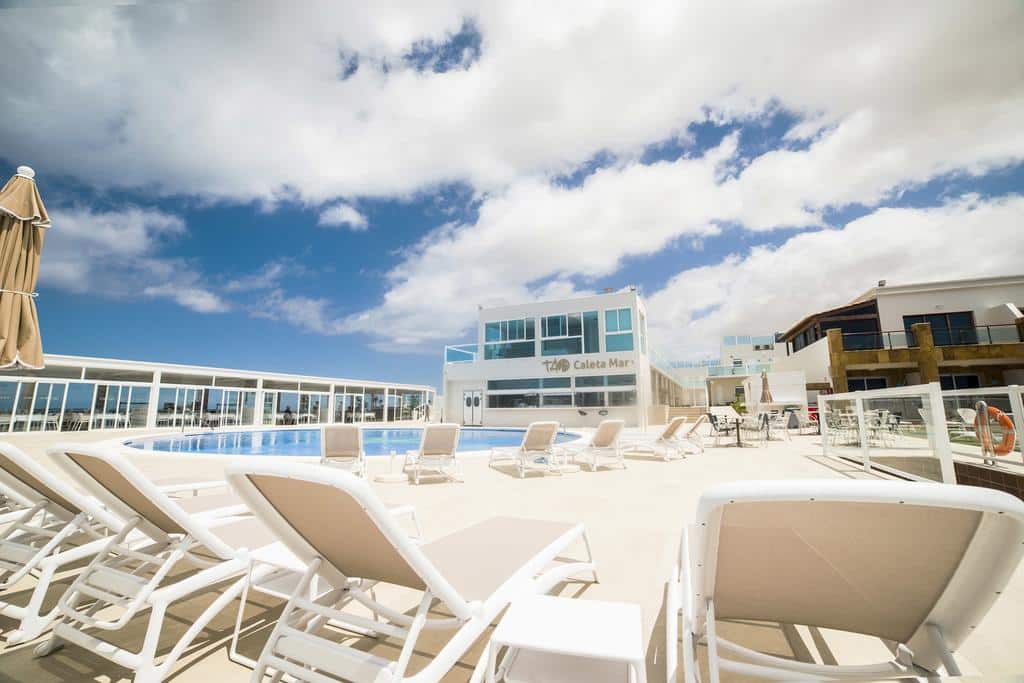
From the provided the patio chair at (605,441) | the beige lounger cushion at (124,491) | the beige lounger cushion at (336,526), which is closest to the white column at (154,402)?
the patio chair at (605,441)

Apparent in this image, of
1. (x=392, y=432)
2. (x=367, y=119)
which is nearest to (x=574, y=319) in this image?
(x=392, y=432)

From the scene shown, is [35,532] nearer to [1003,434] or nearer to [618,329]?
[1003,434]

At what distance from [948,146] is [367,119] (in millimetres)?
12556

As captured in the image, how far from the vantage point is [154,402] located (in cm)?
2016

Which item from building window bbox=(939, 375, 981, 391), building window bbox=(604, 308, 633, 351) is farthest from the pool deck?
building window bbox=(939, 375, 981, 391)

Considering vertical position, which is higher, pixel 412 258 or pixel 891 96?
pixel 412 258

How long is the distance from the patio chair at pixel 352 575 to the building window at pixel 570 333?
71.8 ft

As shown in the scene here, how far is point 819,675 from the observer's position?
1.19 metres

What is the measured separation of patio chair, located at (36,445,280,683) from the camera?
5.53ft

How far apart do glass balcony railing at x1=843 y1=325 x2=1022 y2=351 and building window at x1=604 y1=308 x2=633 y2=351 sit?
9.35 meters

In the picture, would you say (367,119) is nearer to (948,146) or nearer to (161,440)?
(948,146)

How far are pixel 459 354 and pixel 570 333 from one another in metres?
6.90

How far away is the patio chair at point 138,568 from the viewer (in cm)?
169

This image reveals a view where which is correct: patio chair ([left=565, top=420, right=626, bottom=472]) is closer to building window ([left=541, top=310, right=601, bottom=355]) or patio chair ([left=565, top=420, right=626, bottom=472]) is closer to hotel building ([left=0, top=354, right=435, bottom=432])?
building window ([left=541, top=310, right=601, bottom=355])
